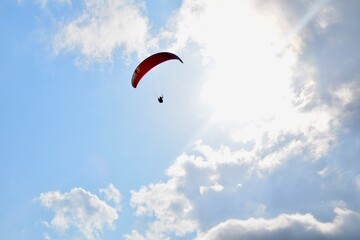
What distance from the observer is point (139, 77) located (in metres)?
58.2

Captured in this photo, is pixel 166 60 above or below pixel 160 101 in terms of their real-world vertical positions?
above

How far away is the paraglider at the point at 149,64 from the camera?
54.9m

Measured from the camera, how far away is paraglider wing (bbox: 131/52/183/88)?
54938mm

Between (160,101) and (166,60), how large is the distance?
596 centimetres

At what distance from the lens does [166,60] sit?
2183 inches

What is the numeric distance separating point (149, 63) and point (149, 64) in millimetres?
179

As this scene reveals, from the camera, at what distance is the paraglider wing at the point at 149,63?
54.9 meters

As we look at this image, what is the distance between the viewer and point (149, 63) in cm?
5634

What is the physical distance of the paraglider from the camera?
54.9 m

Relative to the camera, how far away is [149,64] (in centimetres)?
5647

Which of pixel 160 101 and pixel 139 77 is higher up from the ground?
pixel 139 77

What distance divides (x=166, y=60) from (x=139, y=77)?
213 inches
